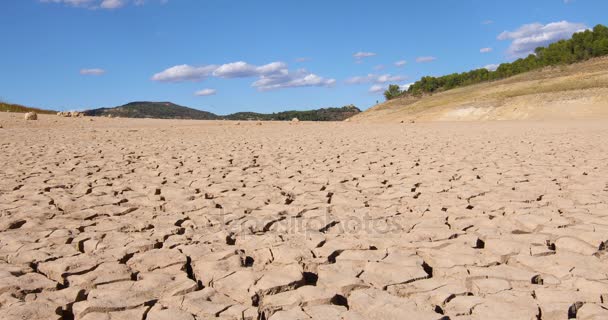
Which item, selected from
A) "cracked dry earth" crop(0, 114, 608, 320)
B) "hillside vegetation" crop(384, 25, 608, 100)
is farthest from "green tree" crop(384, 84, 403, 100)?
"cracked dry earth" crop(0, 114, 608, 320)

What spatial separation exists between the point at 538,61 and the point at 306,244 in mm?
42661

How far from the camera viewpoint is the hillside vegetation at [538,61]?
1323 inches

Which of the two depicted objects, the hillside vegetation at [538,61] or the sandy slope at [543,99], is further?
the hillside vegetation at [538,61]

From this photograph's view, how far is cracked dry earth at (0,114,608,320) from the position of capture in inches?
76.2

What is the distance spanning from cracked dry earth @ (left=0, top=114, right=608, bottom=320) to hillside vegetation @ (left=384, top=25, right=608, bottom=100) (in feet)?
110

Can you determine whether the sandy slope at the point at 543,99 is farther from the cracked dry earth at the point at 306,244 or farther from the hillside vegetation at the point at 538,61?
the cracked dry earth at the point at 306,244

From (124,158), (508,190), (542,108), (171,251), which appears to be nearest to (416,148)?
(508,190)

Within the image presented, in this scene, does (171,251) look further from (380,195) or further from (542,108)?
(542,108)

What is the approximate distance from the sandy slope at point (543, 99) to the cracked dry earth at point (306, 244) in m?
18.9

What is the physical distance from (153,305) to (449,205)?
7.78ft

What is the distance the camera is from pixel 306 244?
2.69 m

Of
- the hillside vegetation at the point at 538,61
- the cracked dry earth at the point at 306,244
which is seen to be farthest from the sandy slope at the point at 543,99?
the cracked dry earth at the point at 306,244

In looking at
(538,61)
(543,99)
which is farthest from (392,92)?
(543,99)

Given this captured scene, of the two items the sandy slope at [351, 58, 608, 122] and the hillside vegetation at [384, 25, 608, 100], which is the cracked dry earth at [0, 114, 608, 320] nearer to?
the sandy slope at [351, 58, 608, 122]
